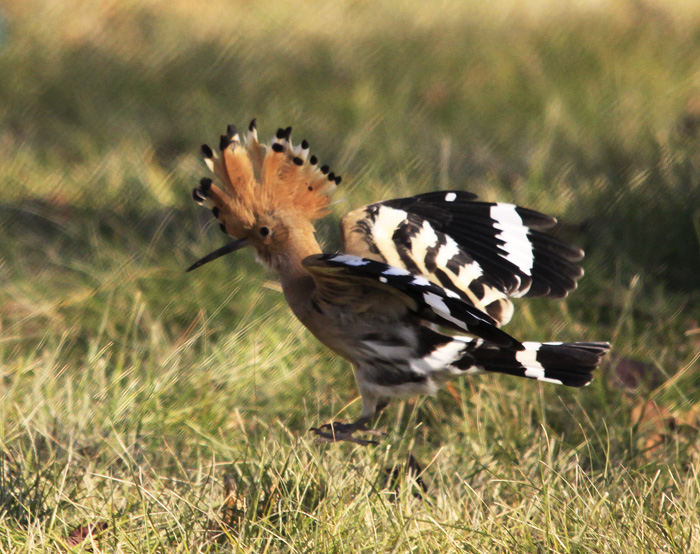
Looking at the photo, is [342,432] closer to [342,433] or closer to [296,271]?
[342,433]

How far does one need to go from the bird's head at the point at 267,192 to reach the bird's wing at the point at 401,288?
210mm

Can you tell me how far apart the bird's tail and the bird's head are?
46 centimetres

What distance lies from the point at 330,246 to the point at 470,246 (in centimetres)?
68

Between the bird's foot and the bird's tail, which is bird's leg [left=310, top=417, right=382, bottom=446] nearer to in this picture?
the bird's foot

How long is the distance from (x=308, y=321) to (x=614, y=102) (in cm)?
264

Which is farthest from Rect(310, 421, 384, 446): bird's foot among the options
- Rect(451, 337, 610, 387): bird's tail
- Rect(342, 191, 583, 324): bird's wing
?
Rect(342, 191, 583, 324): bird's wing

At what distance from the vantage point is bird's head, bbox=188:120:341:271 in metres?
2.02

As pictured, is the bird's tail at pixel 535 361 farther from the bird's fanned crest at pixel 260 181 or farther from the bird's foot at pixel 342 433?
the bird's fanned crest at pixel 260 181

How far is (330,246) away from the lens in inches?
114

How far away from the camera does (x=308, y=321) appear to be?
80.4 inches

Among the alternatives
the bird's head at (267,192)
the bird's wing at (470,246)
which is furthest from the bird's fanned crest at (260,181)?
the bird's wing at (470,246)

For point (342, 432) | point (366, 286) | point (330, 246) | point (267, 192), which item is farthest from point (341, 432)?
point (330, 246)

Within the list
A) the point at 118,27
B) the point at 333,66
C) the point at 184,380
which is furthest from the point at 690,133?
the point at 118,27

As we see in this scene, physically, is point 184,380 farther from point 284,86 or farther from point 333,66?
point 333,66
